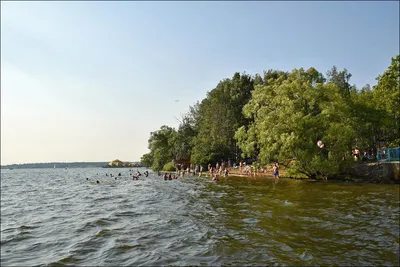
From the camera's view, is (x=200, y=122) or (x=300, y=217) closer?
(x=300, y=217)

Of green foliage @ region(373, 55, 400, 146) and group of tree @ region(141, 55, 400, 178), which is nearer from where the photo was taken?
group of tree @ region(141, 55, 400, 178)

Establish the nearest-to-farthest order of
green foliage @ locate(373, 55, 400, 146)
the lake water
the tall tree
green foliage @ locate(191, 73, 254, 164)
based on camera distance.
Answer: the lake water < the tall tree < green foliage @ locate(373, 55, 400, 146) < green foliage @ locate(191, 73, 254, 164)

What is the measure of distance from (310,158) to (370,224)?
2236 centimetres

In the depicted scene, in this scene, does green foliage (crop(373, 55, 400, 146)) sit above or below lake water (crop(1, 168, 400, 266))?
above

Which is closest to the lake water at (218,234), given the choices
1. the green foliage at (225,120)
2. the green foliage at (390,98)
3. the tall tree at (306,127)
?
the tall tree at (306,127)

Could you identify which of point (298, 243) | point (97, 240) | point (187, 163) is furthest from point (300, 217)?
point (187, 163)

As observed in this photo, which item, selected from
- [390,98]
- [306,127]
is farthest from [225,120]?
[390,98]

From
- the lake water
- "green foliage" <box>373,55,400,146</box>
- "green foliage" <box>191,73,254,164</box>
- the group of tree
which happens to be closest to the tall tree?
the group of tree

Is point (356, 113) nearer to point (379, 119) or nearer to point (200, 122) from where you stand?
point (379, 119)

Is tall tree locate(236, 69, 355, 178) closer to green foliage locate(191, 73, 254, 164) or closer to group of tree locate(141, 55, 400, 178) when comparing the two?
group of tree locate(141, 55, 400, 178)

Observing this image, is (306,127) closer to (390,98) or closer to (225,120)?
(390,98)

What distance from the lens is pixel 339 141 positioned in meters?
35.3

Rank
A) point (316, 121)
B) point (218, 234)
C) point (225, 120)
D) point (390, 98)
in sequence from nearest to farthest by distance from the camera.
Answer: point (218, 234) < point (316, 121) < point (390, 98) < point (225, 120)

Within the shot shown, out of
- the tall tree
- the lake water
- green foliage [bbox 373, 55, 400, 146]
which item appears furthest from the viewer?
green foliage [bbox 373, 55, 400, 146]
